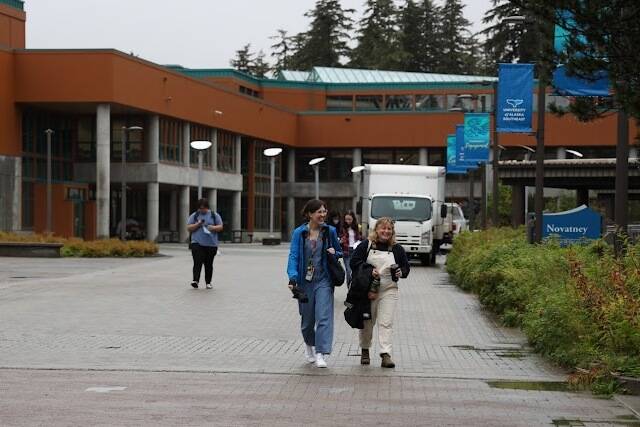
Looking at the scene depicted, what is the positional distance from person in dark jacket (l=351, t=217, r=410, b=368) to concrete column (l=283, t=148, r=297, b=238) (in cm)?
7310

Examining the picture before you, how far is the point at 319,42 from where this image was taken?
386 ft

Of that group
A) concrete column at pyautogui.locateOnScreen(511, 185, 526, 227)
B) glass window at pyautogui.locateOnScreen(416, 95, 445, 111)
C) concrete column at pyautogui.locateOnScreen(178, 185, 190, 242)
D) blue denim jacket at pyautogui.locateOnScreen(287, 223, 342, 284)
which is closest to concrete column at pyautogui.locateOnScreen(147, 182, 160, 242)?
concrete column at pyautogui.locateOnScreen(178, 185, 190, 242)

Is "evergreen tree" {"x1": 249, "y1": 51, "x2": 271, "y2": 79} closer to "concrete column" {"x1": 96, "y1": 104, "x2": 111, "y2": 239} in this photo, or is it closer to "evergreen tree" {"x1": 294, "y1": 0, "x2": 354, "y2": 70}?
"evergreen tree" {"x1": 294, "y1": 0, "x2": 354, "y2": 70}

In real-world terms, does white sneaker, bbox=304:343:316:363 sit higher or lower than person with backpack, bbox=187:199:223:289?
lower

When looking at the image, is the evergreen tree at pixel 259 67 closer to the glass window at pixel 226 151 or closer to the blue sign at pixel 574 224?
the glass window at pixel 226 151

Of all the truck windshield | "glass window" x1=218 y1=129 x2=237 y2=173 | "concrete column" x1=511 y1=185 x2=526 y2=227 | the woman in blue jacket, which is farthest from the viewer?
"glass window" x1=218 y1=129 x2=237 y2=173

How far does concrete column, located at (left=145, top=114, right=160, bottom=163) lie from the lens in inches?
2414

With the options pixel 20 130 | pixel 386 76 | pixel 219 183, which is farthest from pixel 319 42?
pixel 20 130

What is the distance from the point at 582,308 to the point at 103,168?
47.3m

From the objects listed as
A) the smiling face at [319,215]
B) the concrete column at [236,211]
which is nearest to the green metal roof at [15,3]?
the concrete column at [236,211]

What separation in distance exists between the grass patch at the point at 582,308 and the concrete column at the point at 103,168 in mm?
40875

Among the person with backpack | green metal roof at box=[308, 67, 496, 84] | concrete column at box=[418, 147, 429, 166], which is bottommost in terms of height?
the person with backpack

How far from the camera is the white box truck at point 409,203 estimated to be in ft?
122

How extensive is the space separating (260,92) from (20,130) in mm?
32332
